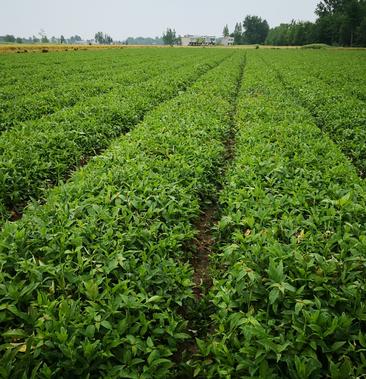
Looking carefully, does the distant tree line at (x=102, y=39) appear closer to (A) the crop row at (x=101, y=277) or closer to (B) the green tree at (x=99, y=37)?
(B) the green tree at (x=99, y=37)

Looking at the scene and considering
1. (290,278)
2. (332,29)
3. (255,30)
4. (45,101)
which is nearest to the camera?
(290,278)

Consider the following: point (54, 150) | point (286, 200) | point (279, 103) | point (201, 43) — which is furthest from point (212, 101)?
point (201, 43)

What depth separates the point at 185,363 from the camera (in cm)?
262

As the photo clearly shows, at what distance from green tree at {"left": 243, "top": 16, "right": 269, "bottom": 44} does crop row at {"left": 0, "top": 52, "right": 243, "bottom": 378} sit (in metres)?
138

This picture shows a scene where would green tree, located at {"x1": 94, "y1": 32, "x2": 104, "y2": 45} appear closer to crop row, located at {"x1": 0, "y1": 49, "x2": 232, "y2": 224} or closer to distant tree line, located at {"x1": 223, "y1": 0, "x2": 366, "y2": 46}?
distant tree line, located at {"x1": 223, "y1": 0, "x2": 366, "y2": 46}

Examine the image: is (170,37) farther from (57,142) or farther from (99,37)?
(57,142)

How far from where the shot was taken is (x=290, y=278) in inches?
113

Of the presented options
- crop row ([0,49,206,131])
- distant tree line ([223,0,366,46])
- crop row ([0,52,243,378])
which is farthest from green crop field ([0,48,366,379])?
distant tree line ([223,0,366,46])

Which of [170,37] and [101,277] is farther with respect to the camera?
[170,37]

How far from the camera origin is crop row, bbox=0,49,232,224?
213 inches

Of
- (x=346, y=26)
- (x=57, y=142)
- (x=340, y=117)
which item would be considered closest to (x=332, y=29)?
(x=346, y=26)

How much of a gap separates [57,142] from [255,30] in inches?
5465

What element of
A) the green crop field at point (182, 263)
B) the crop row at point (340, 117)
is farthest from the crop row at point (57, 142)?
the crop row at point (340, 117)

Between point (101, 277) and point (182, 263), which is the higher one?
point (101, 277)
